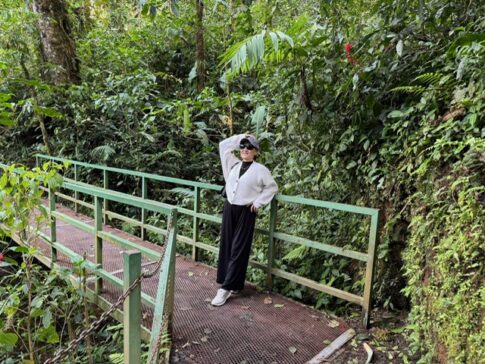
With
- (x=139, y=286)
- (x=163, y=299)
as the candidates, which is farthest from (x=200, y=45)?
(x=139, y=286)

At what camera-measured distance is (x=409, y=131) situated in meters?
3.23

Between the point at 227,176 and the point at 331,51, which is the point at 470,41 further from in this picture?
the point at 227,176

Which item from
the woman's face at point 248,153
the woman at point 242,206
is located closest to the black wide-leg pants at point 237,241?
the woman at point 242,206

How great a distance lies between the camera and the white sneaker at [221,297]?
3400mm

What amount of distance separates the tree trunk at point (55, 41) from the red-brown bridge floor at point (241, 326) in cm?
651

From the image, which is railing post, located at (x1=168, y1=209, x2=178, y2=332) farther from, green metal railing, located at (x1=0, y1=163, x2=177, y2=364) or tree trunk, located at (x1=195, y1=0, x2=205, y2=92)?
tree trunk, located at (x1=195, y1=0, x2=205, y2=92)

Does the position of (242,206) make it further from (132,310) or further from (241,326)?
(132,310)

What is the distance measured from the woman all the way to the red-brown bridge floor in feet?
0.73

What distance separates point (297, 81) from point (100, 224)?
2.59 m

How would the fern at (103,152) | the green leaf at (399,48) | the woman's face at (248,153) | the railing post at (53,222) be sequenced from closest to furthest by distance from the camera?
the green leaf at (399,48)
the woman's face at (248,153)
the railing post at (53,222)
the fern at (103,152)

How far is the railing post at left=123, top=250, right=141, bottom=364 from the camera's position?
1.98m

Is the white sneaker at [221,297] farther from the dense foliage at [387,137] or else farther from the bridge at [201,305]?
the dense foliage at [387,137]

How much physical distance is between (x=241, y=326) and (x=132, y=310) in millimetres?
1291

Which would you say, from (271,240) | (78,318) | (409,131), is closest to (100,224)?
(78,318)
